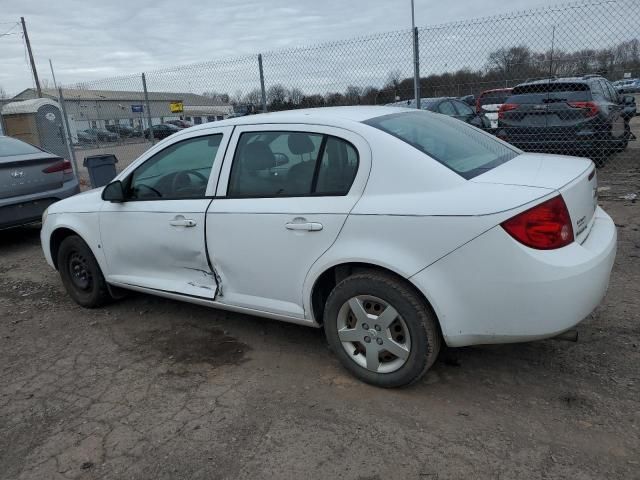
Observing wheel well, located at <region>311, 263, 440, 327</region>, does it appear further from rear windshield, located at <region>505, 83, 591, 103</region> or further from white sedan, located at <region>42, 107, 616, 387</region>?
rear windshield, located at <region>505, 83, 591, 103</region>

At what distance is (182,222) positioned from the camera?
12.0 ft

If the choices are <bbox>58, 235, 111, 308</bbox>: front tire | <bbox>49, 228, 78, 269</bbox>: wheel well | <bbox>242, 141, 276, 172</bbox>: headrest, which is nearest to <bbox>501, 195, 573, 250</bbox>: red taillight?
<bbox>242, 141, 276, 172</bbox>: headrest

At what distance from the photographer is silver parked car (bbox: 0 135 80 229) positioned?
22.1ft

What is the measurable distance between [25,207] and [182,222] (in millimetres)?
4383

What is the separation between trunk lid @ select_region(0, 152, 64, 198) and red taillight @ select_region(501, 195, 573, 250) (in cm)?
649

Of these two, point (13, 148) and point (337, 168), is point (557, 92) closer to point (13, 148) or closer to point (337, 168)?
point (337, 168)

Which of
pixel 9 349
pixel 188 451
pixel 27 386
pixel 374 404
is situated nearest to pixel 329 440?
pixel 374 404

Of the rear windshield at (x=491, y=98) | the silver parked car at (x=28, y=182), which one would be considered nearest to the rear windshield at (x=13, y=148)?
the silver parked car at (x=28, y=182)

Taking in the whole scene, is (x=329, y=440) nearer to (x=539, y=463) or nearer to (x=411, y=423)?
(x=411, y=423)

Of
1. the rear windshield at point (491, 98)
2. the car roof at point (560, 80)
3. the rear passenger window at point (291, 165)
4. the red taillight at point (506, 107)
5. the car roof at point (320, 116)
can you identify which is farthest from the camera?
the rear windshield at point (491, 98)

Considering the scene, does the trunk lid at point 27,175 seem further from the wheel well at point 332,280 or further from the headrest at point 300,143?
the wheel well at point 332,280

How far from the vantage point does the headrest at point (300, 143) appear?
10.6ft

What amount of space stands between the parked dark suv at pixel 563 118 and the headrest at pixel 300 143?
606 cm

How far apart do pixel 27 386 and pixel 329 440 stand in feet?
7.12
